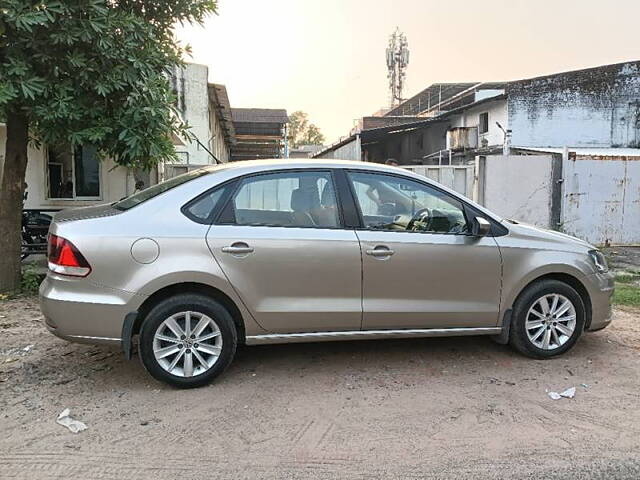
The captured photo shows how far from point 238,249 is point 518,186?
870 cm

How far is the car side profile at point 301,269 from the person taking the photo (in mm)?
3807

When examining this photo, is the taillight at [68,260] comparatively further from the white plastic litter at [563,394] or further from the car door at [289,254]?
the white plastic litter at [563,394]

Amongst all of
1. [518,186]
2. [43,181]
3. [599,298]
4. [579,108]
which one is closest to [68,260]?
[599,298]

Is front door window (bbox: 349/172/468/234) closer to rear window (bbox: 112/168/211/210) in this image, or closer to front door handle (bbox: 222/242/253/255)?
front door handle (bbox: 222/242/253/255)

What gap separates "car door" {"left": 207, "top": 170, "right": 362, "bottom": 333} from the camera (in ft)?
13.0

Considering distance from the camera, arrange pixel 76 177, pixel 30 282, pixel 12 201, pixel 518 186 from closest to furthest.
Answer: pixel 12 201
pixel 30 282
pixel 76 177
pixel 518 186

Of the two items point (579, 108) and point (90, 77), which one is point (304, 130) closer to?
point (579, 108)

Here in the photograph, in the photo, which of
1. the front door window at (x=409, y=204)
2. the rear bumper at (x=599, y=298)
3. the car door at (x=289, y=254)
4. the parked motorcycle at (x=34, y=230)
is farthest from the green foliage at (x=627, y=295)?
the parked motorcycle at (x=34, y=230)

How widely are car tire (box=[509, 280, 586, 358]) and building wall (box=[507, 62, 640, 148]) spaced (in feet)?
63.8

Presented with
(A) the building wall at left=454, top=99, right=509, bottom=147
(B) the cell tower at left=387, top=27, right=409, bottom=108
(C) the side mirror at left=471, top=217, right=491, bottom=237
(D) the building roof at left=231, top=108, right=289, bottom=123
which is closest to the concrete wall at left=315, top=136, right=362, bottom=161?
(D) the building roof at left=231, top=108, right=289, bottom=123

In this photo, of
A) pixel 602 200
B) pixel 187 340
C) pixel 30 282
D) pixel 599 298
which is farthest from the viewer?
pixel 602 200

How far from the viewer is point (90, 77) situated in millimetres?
5691

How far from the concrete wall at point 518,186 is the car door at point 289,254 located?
24.0 feet

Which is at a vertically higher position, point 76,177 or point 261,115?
point 261,115
